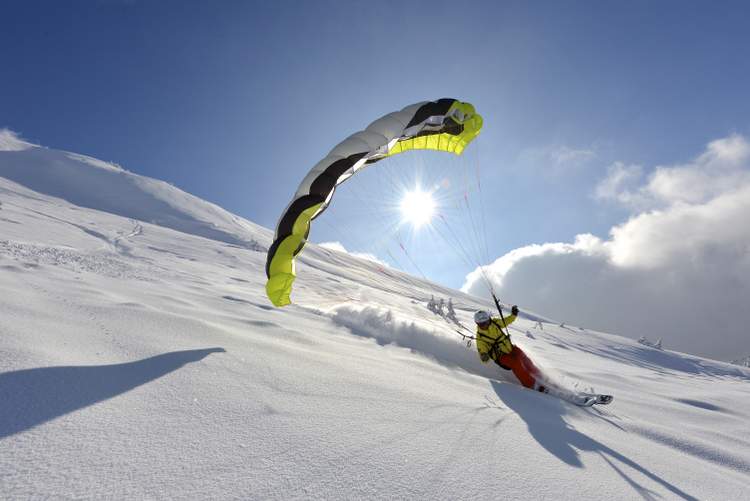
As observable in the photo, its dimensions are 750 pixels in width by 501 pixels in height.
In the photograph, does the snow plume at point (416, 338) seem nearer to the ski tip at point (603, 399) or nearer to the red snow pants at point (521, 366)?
the red snow pants at point (521, 366)

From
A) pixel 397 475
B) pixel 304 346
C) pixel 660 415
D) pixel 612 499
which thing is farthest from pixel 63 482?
pixel 660 415

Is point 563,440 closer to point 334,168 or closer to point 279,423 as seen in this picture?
point 279,423

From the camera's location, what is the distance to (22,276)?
5.89 m

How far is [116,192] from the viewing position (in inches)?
3000

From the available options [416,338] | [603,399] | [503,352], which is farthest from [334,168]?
[603,399]

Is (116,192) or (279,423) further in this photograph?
(116,192)

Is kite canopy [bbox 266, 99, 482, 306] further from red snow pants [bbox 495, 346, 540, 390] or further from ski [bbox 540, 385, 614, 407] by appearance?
ski [bbox 540, 385, 614, 407]

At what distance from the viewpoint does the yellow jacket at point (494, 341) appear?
674 cm

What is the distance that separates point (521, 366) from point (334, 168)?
555 cm

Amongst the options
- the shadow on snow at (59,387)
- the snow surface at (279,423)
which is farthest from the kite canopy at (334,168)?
the shadow on snow at (59,387)

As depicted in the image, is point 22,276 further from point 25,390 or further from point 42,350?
point 25,390

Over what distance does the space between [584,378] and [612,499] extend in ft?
Result: 24.2

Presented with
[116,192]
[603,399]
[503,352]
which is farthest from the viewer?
[116,192]

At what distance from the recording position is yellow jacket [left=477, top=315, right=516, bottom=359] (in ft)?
22.1
